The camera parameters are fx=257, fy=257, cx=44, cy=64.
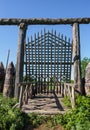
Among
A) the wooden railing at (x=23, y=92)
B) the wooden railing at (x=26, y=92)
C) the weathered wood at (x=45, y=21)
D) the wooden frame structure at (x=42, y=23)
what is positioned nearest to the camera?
the wooden railing at (x=26, y=92)

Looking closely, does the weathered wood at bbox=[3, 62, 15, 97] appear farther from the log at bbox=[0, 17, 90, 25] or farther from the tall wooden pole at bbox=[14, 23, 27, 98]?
the log at bbox=[0, 17, 90, 25]

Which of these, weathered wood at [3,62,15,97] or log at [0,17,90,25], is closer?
log at [0,17,90,25]

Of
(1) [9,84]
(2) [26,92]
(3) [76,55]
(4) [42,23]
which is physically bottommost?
(2) [26,92]

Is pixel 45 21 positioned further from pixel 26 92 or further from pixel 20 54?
pixel 26 92

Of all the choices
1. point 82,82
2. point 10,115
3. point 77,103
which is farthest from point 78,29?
point 10,115

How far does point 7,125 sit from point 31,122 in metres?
0.90

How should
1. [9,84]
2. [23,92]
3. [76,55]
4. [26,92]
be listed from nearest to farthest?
1. [23,92]
2. [26,92]
3. [76,55]
4. [9,84]

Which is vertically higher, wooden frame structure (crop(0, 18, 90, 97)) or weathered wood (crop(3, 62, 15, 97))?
wooden frame structure (crop(0, 18, 90, 97))

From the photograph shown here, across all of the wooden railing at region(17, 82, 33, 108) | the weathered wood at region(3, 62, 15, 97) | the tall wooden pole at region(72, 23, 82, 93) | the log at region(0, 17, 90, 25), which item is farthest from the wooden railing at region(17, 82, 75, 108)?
the log at region(0, 17, 90, 25)

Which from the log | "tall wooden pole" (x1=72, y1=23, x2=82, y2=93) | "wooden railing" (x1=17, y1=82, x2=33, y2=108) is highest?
the log

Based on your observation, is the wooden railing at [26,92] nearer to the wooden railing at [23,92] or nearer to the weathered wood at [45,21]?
the wooden railing at [23,92]

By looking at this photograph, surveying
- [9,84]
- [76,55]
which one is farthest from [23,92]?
[9,84]

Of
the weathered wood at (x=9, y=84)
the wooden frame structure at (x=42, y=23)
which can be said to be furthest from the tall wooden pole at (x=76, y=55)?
the weathered wood at (x=9, y=84)

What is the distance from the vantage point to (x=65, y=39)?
45.3 ft
